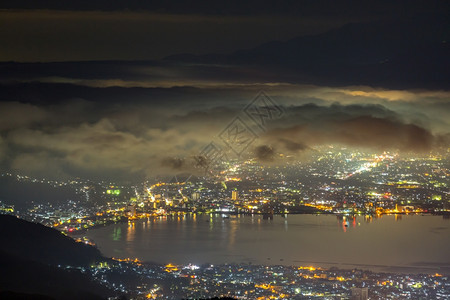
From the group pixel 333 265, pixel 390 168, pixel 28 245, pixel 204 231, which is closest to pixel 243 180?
pixel 204 231

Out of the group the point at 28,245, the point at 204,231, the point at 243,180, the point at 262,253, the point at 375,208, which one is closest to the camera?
the point at 28,245

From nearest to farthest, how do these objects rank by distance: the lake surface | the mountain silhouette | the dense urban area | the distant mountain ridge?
the mountain silhouette < the distant mountain ridge < the lake surface < the dense urban area

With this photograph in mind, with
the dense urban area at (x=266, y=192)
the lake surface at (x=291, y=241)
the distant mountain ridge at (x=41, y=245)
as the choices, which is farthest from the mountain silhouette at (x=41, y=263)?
the dense urban area at (x=266, y=192)

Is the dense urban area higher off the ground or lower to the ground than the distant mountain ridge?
higher

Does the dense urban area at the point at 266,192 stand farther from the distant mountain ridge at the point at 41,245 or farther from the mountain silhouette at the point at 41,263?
the mountain silhouette at the point at 41,263

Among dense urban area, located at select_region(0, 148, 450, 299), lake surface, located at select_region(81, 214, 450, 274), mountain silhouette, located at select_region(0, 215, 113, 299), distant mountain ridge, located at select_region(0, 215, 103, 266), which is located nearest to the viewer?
mountain silhouette, located at select_region(0, 215, 113, 299)

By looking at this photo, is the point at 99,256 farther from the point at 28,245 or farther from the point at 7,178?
the point at 7,178

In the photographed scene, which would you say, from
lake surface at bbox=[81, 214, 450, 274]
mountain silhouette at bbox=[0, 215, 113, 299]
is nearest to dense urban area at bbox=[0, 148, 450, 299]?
lake surface at bbox=[81, 214, 450, 274]

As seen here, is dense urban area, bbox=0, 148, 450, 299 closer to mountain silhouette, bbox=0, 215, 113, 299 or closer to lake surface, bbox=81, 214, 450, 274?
lake surface, bbox=81, 214, 450, 274
